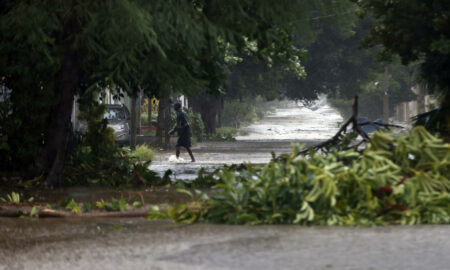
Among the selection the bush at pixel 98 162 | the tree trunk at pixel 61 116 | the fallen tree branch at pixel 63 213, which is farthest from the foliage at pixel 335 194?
the bush at pixel 98 162

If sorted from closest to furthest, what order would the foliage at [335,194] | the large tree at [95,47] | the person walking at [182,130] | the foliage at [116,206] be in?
1. the foliage at [335,194]
2. the foliage at [116,206]
3. the large tree at [95,47]
4. the person walking at [182,130]

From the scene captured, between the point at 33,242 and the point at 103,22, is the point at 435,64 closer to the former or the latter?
the point at 103,22

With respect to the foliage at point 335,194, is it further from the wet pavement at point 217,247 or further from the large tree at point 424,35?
the large tree at point 424,35

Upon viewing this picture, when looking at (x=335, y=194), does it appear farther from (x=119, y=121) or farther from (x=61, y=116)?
(x=119, y=121)

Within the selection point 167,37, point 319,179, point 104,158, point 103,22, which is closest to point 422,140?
point 319,179

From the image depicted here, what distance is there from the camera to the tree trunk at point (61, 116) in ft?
46.5

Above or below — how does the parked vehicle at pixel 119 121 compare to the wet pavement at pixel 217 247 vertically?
above

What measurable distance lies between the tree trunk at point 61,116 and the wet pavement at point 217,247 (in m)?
4.43

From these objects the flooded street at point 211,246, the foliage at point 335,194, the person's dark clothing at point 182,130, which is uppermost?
the person's dark clothing at point 182,130

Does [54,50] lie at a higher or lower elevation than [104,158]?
higher

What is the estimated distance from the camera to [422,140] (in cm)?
1056

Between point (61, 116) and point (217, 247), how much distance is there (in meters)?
7.18

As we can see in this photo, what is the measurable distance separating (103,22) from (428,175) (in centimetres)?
498

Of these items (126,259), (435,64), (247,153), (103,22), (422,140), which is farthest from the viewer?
(247,153)
